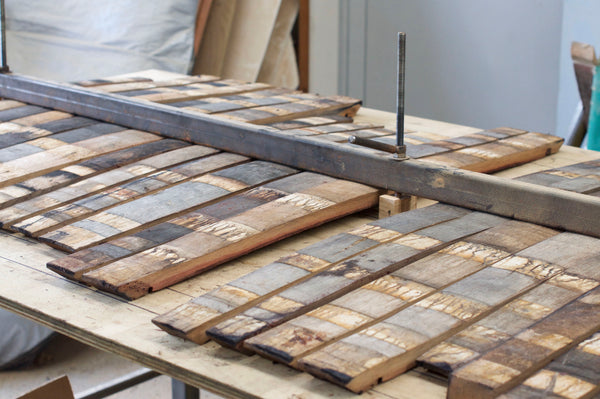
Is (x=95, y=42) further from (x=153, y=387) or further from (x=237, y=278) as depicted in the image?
(x=237, y=278)

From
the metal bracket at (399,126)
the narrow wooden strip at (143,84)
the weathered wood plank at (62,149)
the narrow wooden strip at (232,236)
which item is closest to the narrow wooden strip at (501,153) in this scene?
the metal bracket at (399,126)

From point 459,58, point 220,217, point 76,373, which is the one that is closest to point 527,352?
point 220,217

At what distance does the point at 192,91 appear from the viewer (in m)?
2.73

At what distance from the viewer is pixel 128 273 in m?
1.43

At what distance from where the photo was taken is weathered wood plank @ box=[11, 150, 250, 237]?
170 cm

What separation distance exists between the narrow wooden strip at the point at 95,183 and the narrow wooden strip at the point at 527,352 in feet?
3.55

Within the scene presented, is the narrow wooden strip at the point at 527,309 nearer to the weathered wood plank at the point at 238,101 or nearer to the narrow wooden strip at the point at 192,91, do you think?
the weathered wood plank at the point at 238,101

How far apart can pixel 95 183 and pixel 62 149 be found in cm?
30

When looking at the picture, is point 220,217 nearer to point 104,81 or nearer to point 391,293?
point 391,293

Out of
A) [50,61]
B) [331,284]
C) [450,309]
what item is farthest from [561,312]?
[50,61]

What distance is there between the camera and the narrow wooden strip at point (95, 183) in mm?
1781

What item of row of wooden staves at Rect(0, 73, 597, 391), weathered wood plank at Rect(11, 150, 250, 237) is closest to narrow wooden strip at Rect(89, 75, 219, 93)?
row of wooden staves at Rect(0, 73, 597, 391)

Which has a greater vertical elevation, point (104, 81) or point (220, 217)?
point (104, 81)

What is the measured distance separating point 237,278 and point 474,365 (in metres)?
0.49
